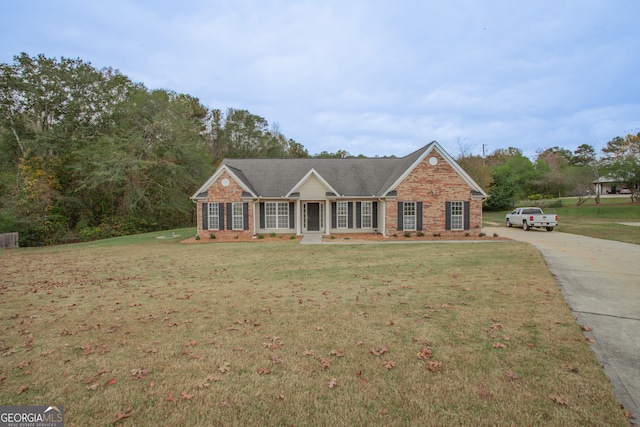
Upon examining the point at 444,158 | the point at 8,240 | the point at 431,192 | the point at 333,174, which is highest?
the point at 444,158

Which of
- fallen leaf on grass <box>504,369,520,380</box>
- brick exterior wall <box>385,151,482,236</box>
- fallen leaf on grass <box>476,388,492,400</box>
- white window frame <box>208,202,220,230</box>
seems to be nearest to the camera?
fallen leaf on grass <box>476,388,492,400</box>

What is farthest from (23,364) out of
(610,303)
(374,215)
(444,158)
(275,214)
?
(444,158)

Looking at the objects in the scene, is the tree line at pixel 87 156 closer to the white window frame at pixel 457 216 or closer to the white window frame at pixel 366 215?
the white window frame at pixel 366 215

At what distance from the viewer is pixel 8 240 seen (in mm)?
23453

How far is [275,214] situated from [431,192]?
10.4 meters

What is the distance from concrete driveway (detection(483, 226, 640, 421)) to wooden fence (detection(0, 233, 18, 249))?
30342 mm

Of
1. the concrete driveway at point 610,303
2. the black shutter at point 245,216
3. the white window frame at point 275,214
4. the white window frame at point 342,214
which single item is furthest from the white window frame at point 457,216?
the black shutter at point 245,216

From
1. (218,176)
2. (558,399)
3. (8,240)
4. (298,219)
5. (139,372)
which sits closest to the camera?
(558,399)

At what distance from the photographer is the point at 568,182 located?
152ft

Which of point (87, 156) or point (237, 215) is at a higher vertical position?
point (87, 156)

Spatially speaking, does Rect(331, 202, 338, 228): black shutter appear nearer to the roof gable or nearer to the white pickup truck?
the roof gable

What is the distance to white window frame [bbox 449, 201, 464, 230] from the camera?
22.5 m

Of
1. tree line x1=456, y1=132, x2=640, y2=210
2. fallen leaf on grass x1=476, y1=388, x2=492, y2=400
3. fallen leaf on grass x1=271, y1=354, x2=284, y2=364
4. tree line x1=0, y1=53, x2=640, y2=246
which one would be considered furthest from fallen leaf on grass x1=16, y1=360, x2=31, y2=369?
tree line x1=456, y1=132, x2=640, y2=210

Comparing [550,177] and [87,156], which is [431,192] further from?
[550,177]
